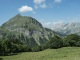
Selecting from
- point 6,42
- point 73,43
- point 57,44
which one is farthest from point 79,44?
point 6,42

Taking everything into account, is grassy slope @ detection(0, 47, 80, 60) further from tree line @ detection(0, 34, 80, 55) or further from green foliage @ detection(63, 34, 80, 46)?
green foliage @ detection(63, 34, 80, 46)

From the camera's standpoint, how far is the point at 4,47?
113438 millimetres

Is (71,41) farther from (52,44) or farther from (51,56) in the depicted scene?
(51,56)

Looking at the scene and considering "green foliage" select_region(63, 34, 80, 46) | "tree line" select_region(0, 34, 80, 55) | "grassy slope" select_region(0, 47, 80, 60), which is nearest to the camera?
"grassy slope" select_region(0, 47, 80, 60)

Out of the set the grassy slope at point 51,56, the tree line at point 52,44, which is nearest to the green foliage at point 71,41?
the tree line at point 52,44

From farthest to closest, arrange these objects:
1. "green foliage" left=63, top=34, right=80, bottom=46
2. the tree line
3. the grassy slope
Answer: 1. "green foliage" left=63, top=34, right=80, bottom=46
2. the tree line
3. the grassy slope

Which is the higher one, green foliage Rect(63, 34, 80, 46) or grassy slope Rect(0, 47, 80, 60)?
green foliage Rect(63, 34, 80, 46)

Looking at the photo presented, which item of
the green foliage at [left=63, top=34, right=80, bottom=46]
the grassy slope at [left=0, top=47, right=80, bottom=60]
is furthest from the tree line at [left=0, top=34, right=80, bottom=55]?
the grassy slope at [left=0, top=47, right=80, bottom=60]

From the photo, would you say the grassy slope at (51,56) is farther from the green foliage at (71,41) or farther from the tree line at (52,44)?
the green foliage at (71,41)

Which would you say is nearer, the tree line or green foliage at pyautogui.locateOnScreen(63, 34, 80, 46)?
the tree line

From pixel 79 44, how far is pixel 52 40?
20.0 meters

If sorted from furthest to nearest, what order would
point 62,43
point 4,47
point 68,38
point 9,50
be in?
point 68,38 → point 62,43 → point 9,50 → point 4,47

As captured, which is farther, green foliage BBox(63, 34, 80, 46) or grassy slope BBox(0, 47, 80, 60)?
green foliage BBox(63, 34, 80, 46)

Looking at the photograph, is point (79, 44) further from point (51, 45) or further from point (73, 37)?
point (51, 45)
